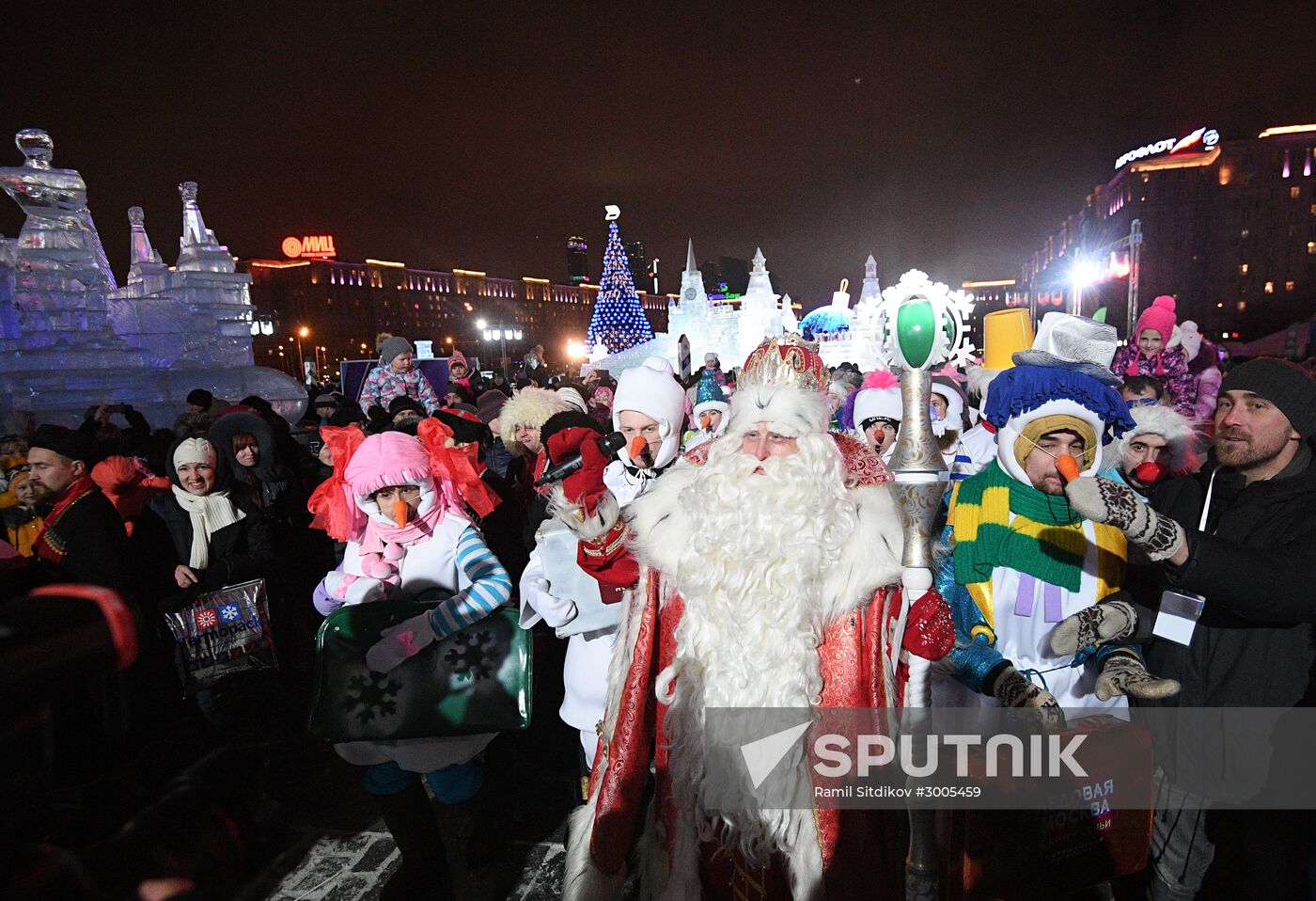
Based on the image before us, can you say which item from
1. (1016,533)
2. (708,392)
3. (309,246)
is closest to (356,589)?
(1016,533)

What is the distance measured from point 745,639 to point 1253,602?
1.73 meters

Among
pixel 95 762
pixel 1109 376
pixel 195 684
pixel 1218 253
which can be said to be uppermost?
Answer: pixel 1218 253

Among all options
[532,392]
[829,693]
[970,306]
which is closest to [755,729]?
[829,693]

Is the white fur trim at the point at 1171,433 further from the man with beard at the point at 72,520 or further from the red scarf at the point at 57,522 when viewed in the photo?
the red scarf at the point at 57,522

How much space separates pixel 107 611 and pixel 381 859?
131 inches

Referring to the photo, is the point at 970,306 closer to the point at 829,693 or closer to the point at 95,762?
the point at 829,693

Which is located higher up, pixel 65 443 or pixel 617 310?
pixel 617 310

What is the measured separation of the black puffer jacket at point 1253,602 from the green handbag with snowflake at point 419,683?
277 centimetres

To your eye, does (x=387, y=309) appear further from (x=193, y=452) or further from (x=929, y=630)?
(x=929, y=630)

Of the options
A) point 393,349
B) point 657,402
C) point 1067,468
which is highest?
point 393,349

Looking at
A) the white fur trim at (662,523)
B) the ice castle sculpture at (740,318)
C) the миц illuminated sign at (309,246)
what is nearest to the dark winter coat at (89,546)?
the white fur trim at (662,523)

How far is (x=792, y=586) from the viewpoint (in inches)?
84.0

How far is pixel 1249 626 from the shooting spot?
252 centimetres

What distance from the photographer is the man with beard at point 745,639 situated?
2.09 meters
